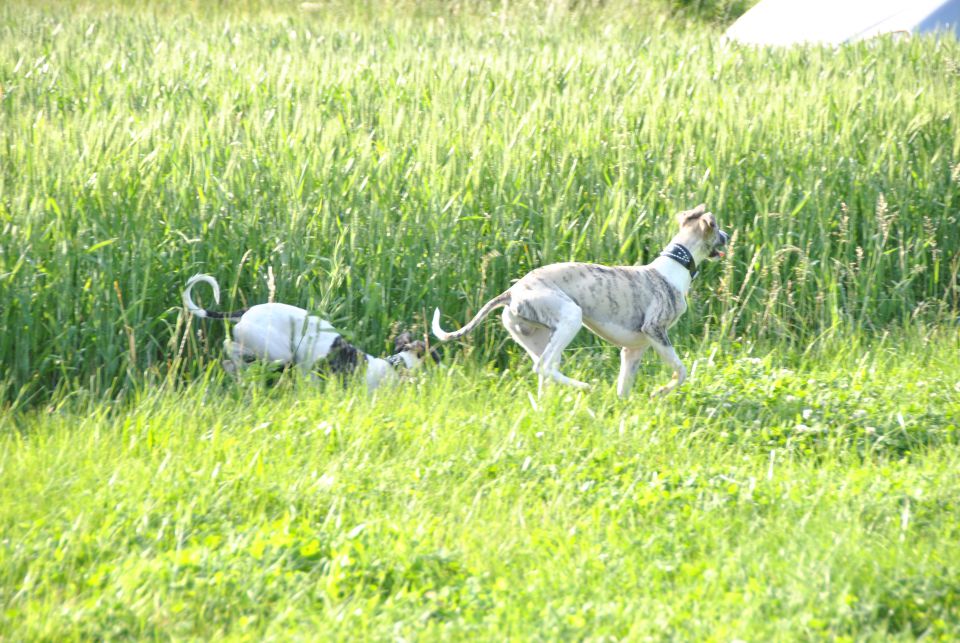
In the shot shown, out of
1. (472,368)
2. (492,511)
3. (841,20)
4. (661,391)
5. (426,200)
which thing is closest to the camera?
(492,511)

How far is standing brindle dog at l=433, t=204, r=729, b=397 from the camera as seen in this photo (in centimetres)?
480

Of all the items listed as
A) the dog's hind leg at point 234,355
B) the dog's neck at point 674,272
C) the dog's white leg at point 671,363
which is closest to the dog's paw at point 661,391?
the dog's white leg at point 671,363

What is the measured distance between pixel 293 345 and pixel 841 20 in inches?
314

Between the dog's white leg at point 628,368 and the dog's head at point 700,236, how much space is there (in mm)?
526

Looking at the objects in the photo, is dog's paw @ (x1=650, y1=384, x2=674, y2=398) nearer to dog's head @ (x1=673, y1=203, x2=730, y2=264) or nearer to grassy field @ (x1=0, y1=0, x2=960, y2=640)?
grassy field @ (x1=0, y1=0, x2=960, y2=640)

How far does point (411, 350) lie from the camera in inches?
211

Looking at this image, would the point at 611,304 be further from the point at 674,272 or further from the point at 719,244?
the point at 719,244

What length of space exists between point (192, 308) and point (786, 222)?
11.1 ft

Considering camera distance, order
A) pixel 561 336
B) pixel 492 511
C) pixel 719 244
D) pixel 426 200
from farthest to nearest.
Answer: pixel 426 200, pixel 719 244, pixel 561 336, pixel 492 511

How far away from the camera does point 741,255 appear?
650 centimetres

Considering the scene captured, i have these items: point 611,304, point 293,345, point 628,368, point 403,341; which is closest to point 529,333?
point 611,304

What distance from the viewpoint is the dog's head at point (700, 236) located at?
5.21m

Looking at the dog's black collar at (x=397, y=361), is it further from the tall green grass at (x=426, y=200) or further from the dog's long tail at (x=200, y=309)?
the dog's long tail at (x=200, y=309)

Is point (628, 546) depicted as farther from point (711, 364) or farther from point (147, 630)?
point (711, 364)
